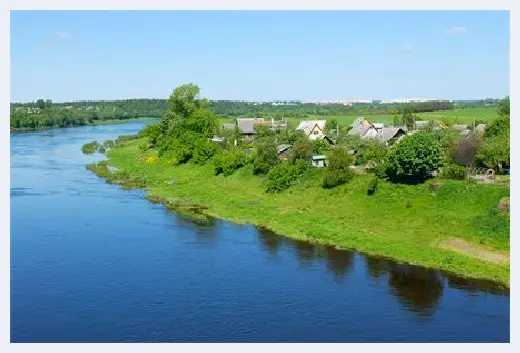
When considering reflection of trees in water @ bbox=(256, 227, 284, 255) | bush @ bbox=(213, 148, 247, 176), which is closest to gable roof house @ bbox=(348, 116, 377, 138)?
bush @ bbox=(213, 148, 247, 176)

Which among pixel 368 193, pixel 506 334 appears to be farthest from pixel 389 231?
pixel 506 334

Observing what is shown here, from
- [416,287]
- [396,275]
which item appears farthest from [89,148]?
[416,287]

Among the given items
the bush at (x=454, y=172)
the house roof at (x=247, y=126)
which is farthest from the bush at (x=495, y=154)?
the house roof at (x=247, y=126)

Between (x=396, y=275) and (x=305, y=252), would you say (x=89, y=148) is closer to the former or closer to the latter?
(x=305, y=252)

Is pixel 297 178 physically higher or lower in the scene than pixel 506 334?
higher

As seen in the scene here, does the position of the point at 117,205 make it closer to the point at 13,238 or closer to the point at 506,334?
the point at 13,238

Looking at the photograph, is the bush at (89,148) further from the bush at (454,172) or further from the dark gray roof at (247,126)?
the bush at (454,172)
